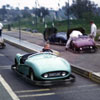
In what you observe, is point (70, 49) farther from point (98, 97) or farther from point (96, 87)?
point (98, 97)

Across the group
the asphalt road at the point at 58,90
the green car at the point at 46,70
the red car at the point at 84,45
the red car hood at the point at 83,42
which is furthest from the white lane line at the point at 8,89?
the red car hood at the point at 83,42

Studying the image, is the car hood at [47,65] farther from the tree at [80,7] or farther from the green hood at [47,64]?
the tree at [80,7]

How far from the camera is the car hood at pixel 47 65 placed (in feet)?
35.8

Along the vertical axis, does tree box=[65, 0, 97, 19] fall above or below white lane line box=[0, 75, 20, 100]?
above

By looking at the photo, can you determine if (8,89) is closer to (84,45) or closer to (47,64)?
(47,64)

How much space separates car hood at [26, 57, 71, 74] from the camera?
35.8 ft

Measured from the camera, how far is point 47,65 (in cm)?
1109

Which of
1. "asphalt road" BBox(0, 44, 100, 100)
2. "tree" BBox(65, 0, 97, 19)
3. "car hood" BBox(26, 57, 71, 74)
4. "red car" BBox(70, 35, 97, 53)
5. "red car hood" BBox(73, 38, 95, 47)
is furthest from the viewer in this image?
"tree" BBox(65, 0, 97, 19)

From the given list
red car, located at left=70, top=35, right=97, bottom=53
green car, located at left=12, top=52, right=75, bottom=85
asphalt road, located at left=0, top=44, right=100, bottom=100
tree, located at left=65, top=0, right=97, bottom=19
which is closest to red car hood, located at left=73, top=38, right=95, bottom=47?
red car, located at left=70, top=35, right=97, bottom=53

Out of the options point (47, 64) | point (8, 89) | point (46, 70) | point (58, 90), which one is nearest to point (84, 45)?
point (47, 64)

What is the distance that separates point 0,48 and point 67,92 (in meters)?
15.4

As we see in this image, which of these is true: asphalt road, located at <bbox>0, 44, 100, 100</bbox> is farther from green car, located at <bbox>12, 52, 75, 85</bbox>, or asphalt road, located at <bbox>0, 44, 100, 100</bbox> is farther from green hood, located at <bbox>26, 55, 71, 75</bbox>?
green hood, located at <bbox>26, 55, 71, 75</bbox>

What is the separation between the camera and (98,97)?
9289 millimetres

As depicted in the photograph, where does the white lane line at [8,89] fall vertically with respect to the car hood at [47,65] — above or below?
below
